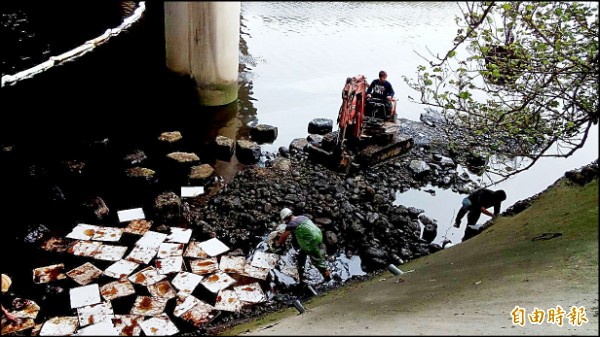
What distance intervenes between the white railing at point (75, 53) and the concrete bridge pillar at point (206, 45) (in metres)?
2.28

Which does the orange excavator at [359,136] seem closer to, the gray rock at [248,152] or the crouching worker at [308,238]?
the gray rock at [248,152]

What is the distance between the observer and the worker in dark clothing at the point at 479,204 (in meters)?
8.19

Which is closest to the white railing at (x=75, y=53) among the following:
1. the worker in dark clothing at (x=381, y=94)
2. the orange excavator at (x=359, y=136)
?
the orange excavator at (x=359, y=136)

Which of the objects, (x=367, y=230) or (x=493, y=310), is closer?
(x=493, y=310)

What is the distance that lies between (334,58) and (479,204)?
1155 cm

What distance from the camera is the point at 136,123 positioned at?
469 inches

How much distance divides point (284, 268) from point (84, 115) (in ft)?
27.2

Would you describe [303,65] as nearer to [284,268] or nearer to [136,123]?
[136,123]

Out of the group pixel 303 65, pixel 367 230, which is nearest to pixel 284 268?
pixel 367 230

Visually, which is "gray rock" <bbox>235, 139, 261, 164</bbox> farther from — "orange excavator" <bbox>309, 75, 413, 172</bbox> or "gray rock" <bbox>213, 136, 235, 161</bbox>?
"orange excavator" <bbox>309, 75, 413, 172</bbox>

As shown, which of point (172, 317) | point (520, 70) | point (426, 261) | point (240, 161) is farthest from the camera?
point (240, 161)

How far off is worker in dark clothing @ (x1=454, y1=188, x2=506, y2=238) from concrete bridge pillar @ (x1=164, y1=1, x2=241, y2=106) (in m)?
8.03

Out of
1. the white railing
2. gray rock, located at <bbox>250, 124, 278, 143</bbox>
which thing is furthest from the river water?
the white railing

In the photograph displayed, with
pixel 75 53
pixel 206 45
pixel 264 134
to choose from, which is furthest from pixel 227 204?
pixel 75 53
